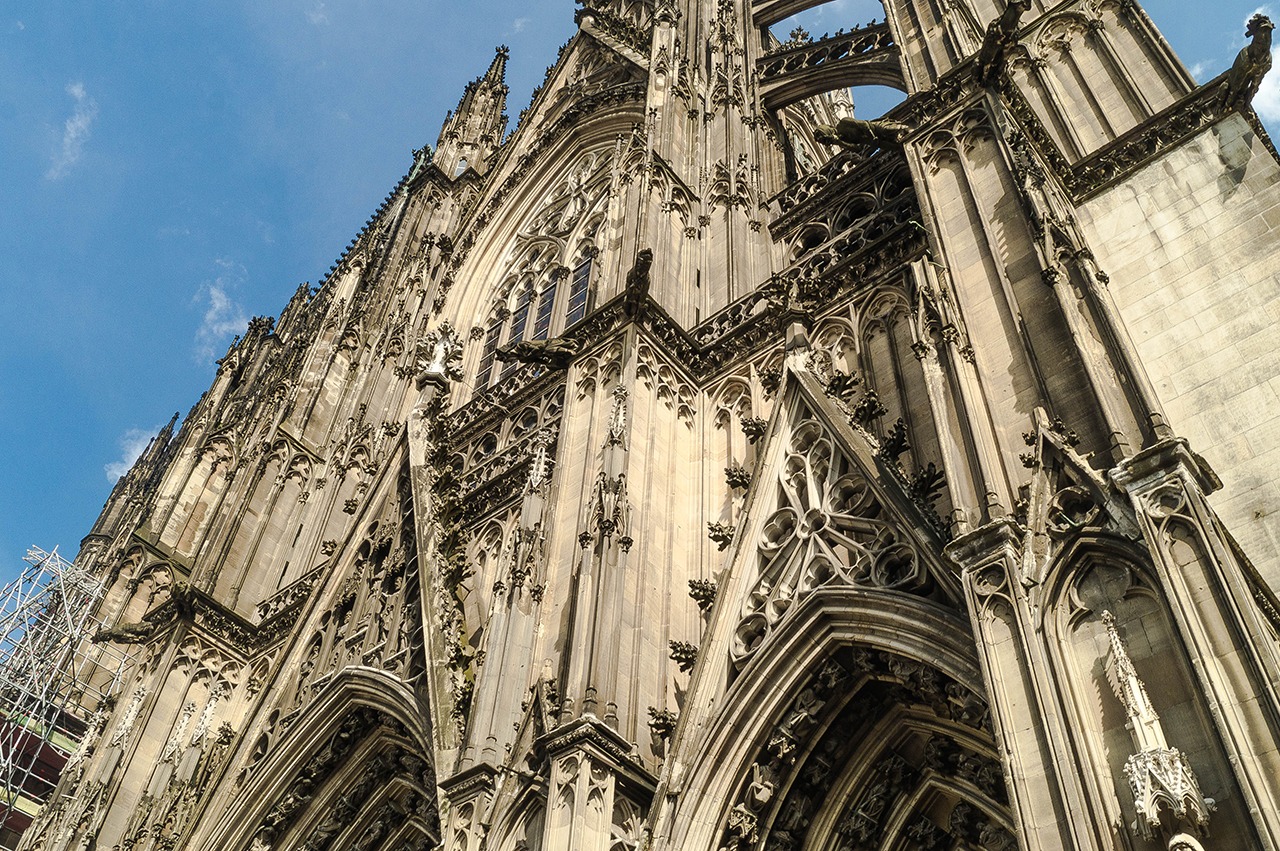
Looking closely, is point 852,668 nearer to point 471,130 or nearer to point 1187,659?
point 1187,659

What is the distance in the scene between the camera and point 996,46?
1199 centimetres

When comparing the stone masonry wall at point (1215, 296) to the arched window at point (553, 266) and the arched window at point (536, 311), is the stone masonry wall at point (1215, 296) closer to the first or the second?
the arched window at point (536, 311)

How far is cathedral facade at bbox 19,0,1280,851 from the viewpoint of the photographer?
7203 millimetres

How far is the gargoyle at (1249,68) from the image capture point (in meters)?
11.8

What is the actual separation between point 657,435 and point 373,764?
5974 mm

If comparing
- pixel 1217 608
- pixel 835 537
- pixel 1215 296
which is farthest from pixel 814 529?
pixel 1217 608

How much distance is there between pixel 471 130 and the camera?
33.3 meters

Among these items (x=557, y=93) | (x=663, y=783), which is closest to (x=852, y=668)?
(x=663, y=783)

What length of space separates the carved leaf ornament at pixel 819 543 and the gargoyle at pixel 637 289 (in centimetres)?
305

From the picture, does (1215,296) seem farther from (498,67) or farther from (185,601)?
(498,67)

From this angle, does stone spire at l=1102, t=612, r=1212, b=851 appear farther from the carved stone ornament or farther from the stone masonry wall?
the carved stone ornament

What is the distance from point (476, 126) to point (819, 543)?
1009 inches

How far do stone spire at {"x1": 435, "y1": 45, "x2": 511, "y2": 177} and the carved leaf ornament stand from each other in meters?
21.6

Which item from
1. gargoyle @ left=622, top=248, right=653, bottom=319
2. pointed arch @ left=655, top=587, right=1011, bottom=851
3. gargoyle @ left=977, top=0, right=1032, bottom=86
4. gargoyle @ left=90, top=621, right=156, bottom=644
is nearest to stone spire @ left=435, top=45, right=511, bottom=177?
gargoyle @ left=90, top=621, right=156, bottom=644
